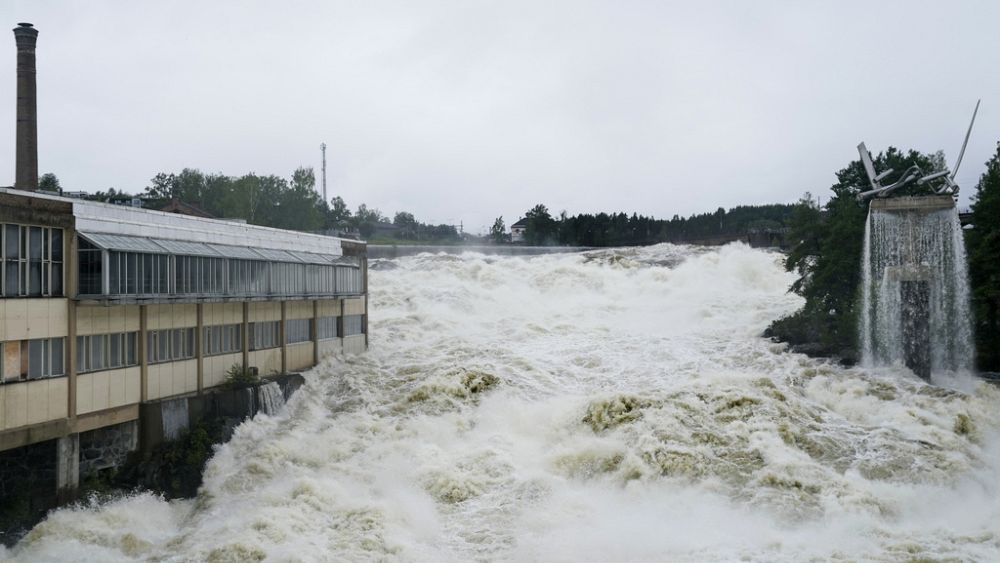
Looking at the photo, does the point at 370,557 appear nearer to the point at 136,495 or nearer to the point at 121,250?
the point at 136,495

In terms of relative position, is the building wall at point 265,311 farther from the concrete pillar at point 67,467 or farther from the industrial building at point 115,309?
the concrete pillar at point 67,467

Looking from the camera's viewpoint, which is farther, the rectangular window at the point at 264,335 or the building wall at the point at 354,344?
the building wall at the point at 354,344

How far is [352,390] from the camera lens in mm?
25219

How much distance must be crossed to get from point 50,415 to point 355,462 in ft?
22.4

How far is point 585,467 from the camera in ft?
61.9

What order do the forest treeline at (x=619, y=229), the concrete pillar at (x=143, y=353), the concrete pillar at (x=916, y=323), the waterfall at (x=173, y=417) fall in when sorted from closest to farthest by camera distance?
1. the concrete pillar at (x=143, y=353)
2. the waterfall at (x=173, y=417)
3. the concrete pillar at (x=916, y=323)
4. the forest treeline at (x=619, y=229)

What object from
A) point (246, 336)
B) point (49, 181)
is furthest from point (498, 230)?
point (246, 336)

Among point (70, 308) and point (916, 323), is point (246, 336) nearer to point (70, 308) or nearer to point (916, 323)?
point (70, 308)

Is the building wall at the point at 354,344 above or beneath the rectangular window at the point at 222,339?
beneath

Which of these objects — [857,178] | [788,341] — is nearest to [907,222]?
[788,341]

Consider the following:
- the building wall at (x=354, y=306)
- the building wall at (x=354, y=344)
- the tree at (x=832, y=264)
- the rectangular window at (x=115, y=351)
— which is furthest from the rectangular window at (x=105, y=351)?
the tree at (x=832, y=264)

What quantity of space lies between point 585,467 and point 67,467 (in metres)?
11.5

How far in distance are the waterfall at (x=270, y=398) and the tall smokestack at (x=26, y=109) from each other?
11820 mm

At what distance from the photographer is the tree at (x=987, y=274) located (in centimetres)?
2727
